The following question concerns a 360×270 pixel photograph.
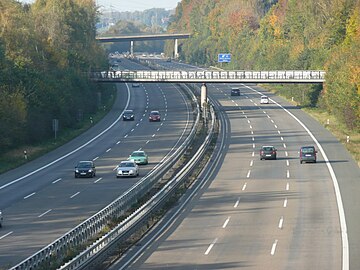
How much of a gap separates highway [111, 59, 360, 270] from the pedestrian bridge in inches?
1033

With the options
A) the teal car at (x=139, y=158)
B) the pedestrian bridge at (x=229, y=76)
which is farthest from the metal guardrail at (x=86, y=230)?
the pedestrian bridge at (x=229, y=76)

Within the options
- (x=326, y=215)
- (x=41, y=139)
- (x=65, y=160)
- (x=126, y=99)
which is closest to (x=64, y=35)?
(x=126, y=99)

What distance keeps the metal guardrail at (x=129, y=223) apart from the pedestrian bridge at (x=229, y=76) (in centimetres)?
4797

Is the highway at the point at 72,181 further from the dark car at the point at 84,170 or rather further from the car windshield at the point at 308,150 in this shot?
the car windshield at the point at 308,150

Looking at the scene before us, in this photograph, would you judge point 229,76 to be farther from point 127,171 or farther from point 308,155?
point 127,171

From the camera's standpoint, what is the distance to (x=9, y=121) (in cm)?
8138

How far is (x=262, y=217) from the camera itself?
48.3 metres

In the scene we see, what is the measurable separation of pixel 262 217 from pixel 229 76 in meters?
71.8

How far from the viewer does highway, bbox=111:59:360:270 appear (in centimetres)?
3712

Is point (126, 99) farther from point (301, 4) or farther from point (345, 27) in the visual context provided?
point (301, 4)

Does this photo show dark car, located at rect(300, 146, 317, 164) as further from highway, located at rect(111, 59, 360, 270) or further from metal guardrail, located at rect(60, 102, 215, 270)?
metal guardrail, located at rect(60, 102, 215, 270)

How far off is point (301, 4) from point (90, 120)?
74.9 meters

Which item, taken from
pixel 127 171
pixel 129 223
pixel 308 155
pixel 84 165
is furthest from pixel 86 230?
pixel 308 155

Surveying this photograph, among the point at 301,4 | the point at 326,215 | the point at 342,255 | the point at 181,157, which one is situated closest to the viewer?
the point at 342,255
